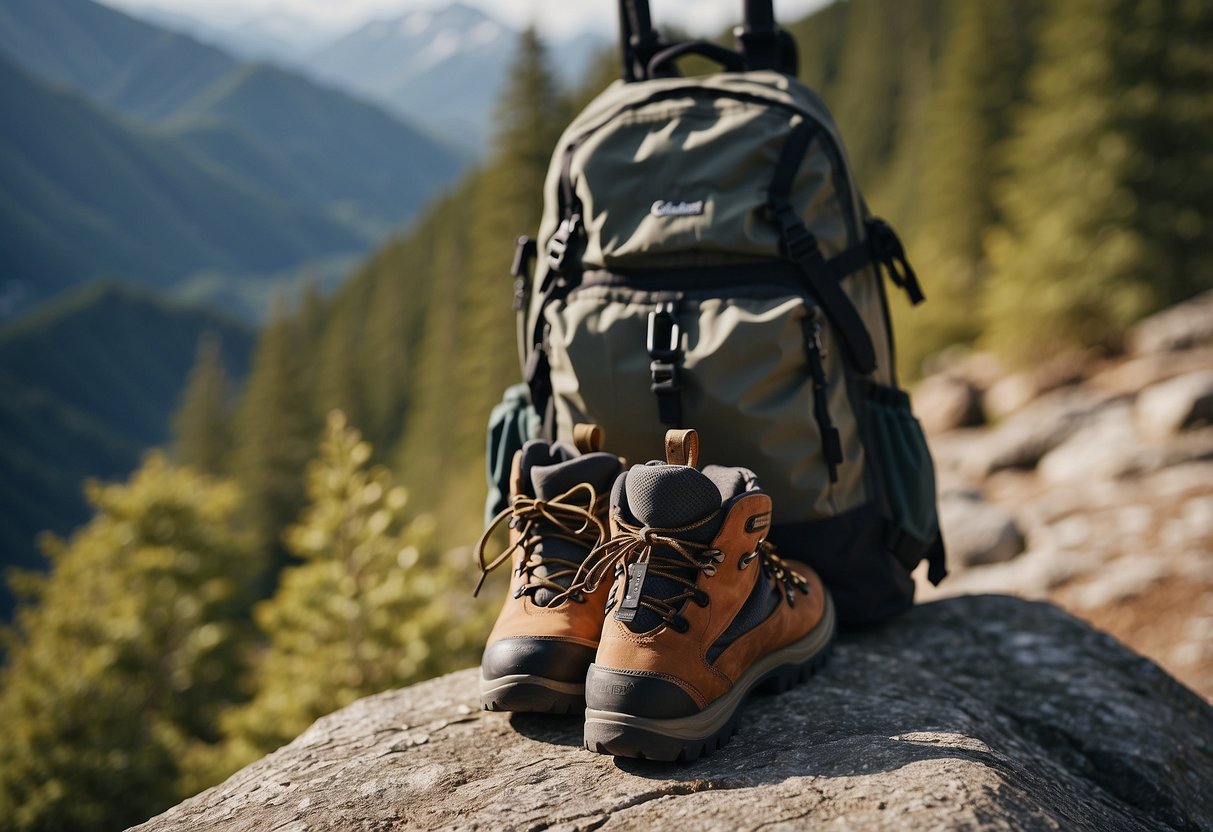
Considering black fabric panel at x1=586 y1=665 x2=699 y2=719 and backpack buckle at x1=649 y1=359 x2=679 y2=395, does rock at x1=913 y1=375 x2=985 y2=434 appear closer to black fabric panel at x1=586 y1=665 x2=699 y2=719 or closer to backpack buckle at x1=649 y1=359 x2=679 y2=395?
backpack buckle at x1=649 y1=359 x2=679 y2=395

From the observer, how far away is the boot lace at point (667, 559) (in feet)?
6.59

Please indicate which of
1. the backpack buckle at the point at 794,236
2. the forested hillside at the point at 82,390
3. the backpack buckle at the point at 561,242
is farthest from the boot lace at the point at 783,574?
the forested hillside at the point at 82,390

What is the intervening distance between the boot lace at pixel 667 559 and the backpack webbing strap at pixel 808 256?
99 cm

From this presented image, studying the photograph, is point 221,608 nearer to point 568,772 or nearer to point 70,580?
point 70,580

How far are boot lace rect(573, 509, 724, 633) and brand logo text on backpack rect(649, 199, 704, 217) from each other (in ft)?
3.47

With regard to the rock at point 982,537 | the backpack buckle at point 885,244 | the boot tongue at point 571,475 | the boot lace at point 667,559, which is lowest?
the rock at point 982,537

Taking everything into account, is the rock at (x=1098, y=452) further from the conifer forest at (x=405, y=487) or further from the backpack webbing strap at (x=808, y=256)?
the backpack webbing strap at (x=808, y=256)

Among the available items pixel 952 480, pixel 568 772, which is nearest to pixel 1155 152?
pixel 952 480

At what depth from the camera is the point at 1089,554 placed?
625 cm

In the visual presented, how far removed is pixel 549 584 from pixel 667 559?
360 millimetres

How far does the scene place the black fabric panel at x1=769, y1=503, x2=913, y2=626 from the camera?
275 centimetres

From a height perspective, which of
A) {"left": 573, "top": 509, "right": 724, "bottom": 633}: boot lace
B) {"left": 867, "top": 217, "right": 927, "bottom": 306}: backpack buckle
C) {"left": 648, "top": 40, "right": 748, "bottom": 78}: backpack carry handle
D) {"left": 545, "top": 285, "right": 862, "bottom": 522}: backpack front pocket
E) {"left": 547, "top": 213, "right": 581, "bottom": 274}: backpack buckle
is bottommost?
{"left": 573, "top": 509, "right": 724, "bottom": 633}: boot lace

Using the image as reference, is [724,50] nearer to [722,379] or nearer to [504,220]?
[722,379]

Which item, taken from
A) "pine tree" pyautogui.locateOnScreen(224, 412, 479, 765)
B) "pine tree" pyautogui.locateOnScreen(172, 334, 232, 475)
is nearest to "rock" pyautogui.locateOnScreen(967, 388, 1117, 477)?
"pine tree" pyautogui.locateOnScreen(224, 412, 479, 765)
